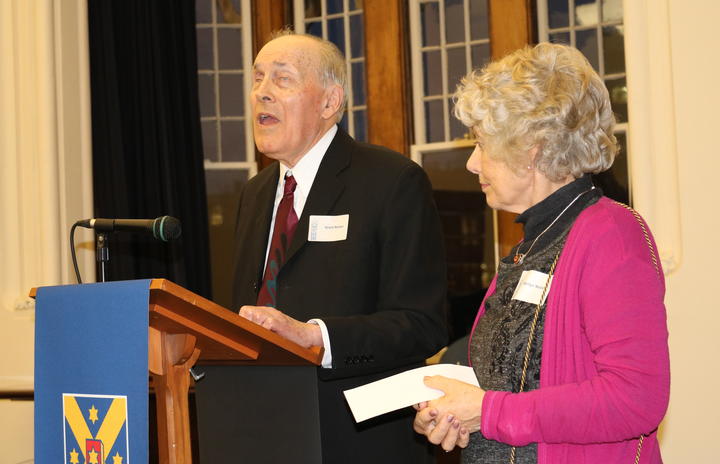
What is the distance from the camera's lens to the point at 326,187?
8.08 feet

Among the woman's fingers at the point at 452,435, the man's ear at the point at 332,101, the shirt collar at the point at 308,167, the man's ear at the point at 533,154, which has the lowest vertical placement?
the woman's fingers at the point at 452,435

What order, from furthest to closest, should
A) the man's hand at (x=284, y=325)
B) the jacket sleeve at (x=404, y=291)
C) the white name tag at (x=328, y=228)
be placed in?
the white name tag at (x=328, y=228), the jacket sleeve at (x=404, y=291), the man's hand at (x=284, y=325)

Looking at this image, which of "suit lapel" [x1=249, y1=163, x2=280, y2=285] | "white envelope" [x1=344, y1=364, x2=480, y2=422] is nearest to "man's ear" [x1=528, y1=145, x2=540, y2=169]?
"white envelope" [x1=344, y1=364, x2=480, y2=422]

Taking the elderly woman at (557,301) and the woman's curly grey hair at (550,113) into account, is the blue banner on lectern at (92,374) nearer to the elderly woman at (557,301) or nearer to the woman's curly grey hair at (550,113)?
the elderly woman at (557,301)

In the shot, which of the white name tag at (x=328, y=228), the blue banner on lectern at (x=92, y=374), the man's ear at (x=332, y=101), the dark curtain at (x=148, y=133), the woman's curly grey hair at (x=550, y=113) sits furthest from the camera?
the dark curtain at (x=148, y=133)

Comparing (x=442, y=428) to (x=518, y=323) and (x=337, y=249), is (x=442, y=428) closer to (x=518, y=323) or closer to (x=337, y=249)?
(x=518, y=323)

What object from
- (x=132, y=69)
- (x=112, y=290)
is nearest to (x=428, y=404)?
(x=112, y=290)

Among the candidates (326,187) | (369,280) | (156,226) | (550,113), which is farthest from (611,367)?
(326,187)

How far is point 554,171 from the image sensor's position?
1.70 meters

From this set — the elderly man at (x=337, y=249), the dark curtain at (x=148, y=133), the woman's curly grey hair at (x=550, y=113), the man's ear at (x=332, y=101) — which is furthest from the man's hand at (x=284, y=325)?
the dark curtain at (x=148, y=133)

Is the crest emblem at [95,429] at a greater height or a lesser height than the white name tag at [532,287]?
lesser

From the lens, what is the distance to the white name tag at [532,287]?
1.65 meters

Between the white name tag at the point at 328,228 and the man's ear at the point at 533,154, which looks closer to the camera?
the man's ear at the point at 533,154

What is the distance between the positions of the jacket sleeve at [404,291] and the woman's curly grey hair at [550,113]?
639 mm
